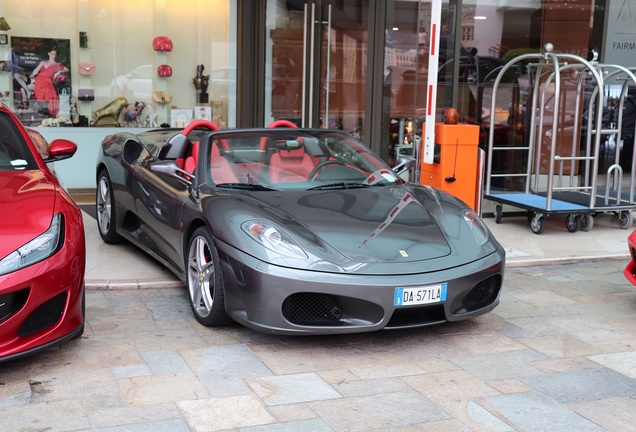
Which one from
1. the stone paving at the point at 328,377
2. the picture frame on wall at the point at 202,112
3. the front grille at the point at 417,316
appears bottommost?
the stone paving at the point at 328,377

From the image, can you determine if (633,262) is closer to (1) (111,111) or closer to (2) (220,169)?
(2) (220,169)

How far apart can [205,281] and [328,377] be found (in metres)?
1.19

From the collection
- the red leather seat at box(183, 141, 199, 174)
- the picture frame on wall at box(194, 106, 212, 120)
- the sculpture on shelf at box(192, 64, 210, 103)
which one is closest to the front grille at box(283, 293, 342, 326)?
the red leather seat at box(183, 141, 199, 174)

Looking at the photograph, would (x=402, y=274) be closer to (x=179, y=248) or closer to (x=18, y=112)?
(x=179, y=248)

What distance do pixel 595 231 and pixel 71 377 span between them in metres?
6.34

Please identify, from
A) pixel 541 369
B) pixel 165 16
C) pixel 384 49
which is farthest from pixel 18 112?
pixel 541 369

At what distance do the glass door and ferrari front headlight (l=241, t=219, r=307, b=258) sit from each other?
536 centimetres

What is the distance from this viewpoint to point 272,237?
445 centimetres

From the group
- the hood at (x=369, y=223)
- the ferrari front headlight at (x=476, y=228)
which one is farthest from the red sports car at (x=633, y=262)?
the hood at (x=369, y=223)

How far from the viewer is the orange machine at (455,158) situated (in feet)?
24.2

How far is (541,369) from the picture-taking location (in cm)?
427

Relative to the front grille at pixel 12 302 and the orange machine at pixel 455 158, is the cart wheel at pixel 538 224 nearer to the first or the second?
the orange machine at pixel 455 158

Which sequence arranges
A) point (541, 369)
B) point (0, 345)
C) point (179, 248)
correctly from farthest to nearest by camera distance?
point (179, 248)
point (541, 369)
point (0, 345)

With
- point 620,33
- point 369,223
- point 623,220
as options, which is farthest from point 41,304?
point 620,33
